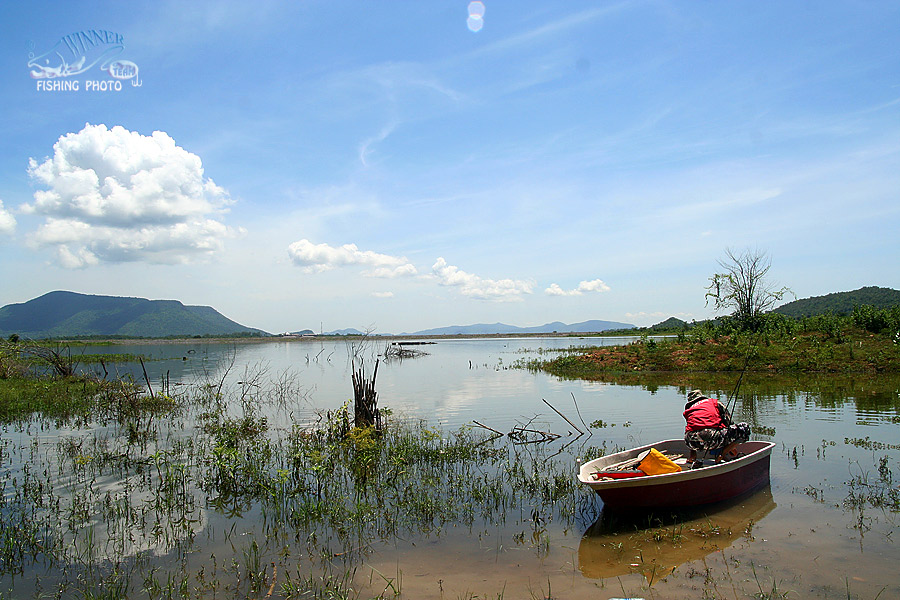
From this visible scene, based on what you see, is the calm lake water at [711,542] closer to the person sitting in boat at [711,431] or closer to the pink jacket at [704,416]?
the person sitting in boat at [711,431]

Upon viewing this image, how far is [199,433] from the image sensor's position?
15.8 metres

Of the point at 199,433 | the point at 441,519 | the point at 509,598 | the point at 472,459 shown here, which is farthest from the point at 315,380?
the point at 509,598

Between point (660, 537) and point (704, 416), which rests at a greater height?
point (704, 416)

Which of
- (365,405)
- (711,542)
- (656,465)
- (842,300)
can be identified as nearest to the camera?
(711,542)

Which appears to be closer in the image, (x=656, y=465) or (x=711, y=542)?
(x=711, y=542)

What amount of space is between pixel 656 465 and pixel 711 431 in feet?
4.87

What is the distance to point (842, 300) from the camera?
84.8m

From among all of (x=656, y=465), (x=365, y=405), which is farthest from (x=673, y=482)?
(x=365, y=405)

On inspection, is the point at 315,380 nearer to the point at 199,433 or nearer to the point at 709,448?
the point at 199,433

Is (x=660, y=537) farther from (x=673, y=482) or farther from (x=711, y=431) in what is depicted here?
(x=711, y=431)

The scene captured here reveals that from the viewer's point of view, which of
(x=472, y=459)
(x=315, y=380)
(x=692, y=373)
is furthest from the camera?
(x=315, y=380)

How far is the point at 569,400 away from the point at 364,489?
13.6 m

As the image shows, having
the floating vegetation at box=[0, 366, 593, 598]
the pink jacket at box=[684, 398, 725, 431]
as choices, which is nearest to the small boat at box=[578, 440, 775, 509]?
the pink jacket at box=[684, 398, 725, 431]

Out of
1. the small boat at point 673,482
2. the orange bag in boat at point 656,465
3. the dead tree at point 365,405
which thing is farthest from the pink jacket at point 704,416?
the dead tree at point 365,405
